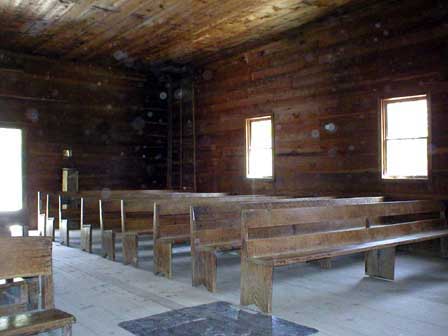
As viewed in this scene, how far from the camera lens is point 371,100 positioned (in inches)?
269

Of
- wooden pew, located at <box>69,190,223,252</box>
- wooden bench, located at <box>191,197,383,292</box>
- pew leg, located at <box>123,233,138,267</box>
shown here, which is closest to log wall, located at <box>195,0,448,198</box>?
wooden pew, located at <box>69,190,223,252</box>

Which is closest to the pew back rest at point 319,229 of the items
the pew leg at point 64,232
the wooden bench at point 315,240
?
the wooden bench at point 315,240

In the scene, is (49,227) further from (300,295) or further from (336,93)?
(336,93)

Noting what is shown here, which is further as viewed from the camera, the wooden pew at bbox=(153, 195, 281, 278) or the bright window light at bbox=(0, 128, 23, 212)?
the bright window light at bbox=(0, 128, 23, 212)

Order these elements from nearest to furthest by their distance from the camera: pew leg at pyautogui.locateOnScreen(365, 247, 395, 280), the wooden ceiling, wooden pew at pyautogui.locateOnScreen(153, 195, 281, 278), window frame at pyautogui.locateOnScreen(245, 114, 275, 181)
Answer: pew leg at pyautogui.locateOnScreen(365, 247, 395, 280)
wooden pew at pyautogui.locateOnScreen(153, 195, 281, 278)
the wooden ceiling
window frame at pyautogui.locateOnScreen(245, 114, 275, 181)

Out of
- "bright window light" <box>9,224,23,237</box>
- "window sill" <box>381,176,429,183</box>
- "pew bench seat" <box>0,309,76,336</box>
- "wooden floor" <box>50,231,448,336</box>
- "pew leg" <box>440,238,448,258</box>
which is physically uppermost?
"window sill" <box>381,176,429,183</box>

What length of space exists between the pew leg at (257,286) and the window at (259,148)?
4.92 metres

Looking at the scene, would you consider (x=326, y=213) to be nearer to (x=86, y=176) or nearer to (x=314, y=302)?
(x=314, y=302)

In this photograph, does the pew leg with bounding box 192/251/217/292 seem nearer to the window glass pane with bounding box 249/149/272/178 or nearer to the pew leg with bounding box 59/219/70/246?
the pew leg with bounding box 59/219/70/246

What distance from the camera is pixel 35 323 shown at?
85.7 inches

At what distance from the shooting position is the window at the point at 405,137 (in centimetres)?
627

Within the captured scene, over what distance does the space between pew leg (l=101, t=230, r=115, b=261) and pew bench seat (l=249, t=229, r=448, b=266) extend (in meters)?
2.55

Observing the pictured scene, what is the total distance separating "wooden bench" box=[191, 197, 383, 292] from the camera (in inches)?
168

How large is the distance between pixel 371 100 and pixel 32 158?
20.4ft
